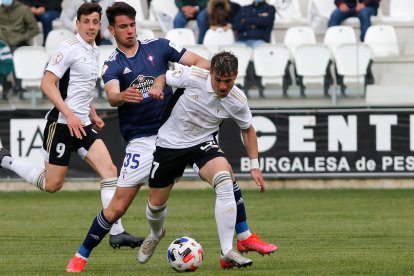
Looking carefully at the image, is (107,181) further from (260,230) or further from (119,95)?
(260,230)

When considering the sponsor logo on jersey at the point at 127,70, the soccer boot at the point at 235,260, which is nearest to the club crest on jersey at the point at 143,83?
the sponsor logo on jersey at the point at 127,70

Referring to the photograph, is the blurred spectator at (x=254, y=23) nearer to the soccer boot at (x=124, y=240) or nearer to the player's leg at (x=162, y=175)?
the soccer boot at (x=124, y=240)

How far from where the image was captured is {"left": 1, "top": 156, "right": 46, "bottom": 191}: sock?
39.8 feet

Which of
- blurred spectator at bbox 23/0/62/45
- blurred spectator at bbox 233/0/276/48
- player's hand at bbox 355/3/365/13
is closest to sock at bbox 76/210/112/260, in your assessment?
blurred spectator at bbox 233/0/276/48

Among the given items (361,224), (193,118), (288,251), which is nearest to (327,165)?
(361,224)

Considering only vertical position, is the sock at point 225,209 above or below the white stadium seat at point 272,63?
above

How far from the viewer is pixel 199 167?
949 cm

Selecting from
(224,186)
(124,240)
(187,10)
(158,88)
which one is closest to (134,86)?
(158,88)

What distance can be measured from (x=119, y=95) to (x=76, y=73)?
2340mm

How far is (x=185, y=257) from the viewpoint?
9289 millimetres

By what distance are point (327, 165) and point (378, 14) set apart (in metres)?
3.73

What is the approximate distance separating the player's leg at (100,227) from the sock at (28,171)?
2.46 meters

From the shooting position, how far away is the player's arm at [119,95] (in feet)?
29.9

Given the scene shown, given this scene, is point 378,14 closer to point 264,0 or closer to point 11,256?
point 264,0
